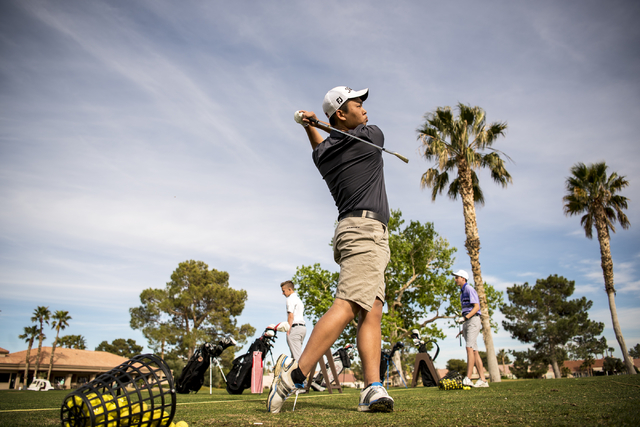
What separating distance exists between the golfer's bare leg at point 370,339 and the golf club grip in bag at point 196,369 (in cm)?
717

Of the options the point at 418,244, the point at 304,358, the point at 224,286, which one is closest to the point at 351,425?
the point at 304,358

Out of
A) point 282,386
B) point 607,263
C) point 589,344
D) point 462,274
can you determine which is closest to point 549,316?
point 589,344

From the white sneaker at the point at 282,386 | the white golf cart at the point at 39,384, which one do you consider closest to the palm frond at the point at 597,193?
the white sneaker at the point at 282,386

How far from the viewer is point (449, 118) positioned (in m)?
16.6

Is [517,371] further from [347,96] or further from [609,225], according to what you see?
[347,96]

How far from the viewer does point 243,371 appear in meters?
8.19

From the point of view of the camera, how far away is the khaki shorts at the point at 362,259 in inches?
103

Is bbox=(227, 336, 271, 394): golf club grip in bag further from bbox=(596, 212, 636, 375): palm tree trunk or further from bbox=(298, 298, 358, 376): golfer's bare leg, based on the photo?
bbox=(596, 212, 636, 375): palm tree trunk

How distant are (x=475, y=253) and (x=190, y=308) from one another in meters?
34.6

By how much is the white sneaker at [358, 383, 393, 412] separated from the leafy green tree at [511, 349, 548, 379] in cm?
4983

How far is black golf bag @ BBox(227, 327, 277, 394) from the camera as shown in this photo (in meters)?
8.14

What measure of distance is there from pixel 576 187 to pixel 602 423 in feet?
84.7

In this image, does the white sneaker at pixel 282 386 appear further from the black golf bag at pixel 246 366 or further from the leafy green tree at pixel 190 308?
the leafy green tree at pixel 190 308

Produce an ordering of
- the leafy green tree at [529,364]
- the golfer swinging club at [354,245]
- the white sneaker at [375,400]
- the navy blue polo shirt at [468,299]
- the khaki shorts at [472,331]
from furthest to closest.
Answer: the leafy green tree at [529,364]
the navy blue polo shirt at [468,299]
the khaki shorts at [472,331]
the golfer swinging club at [354,245]
the white sneaker at [375,400]
